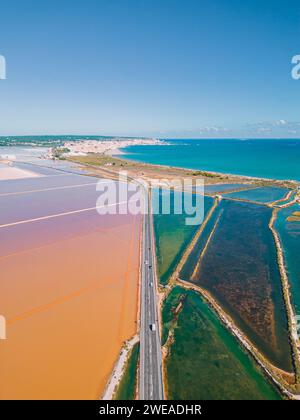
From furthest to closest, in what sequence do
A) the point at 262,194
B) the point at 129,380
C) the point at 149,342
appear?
the point at 262,194
the point at 149,342
the point at 129,380

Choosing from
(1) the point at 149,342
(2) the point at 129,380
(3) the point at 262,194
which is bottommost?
(2) the point at 129,380

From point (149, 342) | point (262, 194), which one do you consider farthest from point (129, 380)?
point (262, 194)

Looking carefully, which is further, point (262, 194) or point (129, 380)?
point (262, 194)

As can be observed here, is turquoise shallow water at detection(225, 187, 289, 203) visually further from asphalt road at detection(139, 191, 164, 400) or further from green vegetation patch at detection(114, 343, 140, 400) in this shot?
green vegetation patch at detection(114, 343, 140, 400)

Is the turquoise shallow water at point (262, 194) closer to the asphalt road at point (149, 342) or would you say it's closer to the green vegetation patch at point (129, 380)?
the asphalt road at point (149, 342)

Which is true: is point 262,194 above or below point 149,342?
above

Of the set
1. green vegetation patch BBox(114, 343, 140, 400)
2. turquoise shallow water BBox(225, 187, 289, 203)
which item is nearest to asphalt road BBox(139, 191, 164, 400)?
green vegetation patch BBox(114, 343, 140, 400)

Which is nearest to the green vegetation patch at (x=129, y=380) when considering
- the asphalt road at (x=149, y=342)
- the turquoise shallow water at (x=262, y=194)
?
the asphalt road at (x=149, y=342)

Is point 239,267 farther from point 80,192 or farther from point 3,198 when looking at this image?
point 3,198

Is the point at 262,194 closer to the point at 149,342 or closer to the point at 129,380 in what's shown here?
the point at 149,342

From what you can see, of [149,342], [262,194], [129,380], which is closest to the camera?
[129,380]
